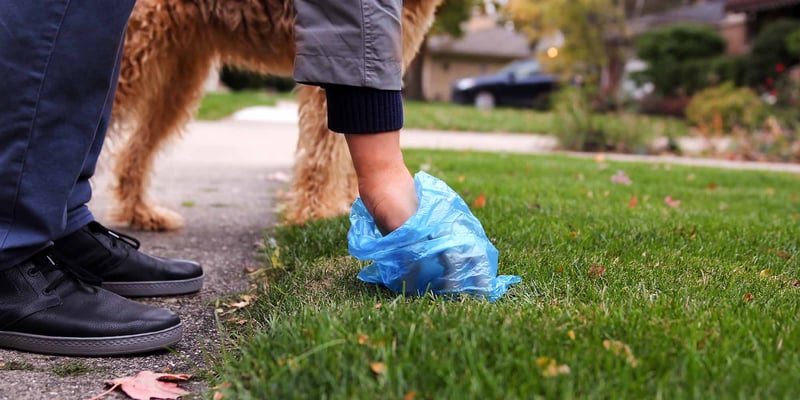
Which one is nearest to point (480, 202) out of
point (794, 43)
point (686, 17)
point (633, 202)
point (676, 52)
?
point (633, 202)

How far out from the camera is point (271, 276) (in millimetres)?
2650

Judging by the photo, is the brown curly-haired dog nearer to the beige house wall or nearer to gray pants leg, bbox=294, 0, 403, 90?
gray pants leg, bbox=294, 0, 403, 90

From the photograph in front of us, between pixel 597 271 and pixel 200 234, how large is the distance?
209 cm

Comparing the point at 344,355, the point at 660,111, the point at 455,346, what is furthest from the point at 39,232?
the point at 660,111

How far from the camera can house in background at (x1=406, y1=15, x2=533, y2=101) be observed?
44.3 m

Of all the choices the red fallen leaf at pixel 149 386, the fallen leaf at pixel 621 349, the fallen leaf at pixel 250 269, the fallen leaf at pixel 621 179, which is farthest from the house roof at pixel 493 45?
the fallen leaf at pixel 621 349

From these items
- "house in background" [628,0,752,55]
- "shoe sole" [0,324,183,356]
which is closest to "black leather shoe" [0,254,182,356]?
"shoe sole" [0,324,183,356]

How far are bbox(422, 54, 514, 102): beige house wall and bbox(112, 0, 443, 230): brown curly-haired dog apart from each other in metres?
39.8

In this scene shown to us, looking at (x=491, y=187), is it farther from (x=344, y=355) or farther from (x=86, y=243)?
(x=344, y=355)

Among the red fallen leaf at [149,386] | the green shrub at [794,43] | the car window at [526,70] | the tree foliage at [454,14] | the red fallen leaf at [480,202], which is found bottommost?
the red fallen leaf at [149,386]

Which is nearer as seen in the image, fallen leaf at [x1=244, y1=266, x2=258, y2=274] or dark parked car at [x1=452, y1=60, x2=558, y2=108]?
fallen leaf at [x1=244, y1=266, x2=258, y2=274]

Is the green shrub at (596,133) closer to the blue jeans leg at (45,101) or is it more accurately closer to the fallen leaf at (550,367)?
the blue jeans leg at (45,101)

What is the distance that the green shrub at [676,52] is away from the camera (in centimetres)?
2294

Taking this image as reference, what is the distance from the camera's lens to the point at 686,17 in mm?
34094
